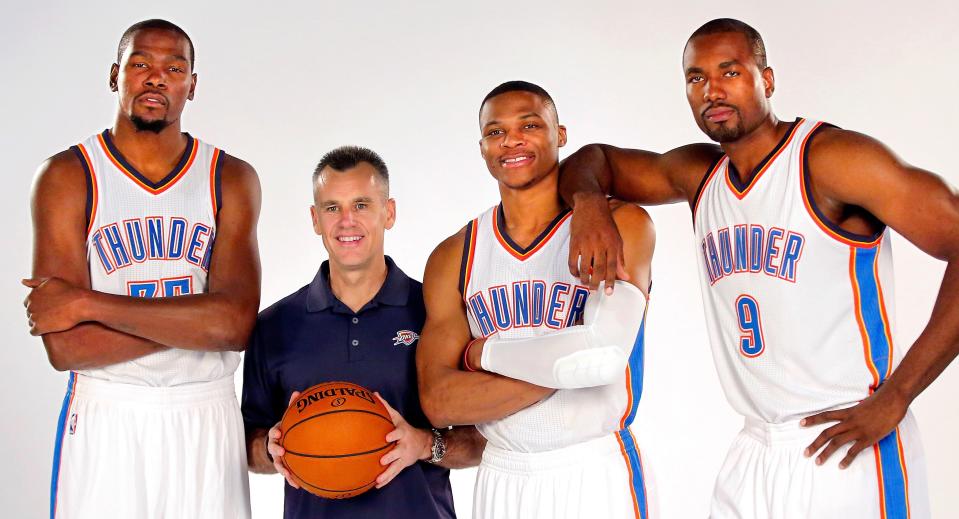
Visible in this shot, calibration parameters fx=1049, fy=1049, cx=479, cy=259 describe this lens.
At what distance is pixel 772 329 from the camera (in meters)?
2.96

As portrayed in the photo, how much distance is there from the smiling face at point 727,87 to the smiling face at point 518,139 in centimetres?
49

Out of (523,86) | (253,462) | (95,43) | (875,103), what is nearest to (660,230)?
(875,103)

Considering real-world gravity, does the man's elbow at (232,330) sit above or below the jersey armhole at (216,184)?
below

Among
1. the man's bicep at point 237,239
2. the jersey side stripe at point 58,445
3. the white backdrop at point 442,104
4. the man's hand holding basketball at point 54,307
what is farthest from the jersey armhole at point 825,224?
the white backdrop at point 442,104

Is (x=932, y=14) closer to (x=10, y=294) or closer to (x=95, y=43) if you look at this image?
(x=95, y=43)

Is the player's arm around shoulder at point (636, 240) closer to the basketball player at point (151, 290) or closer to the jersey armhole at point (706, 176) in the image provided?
the jersey armhole at point (706, 176)

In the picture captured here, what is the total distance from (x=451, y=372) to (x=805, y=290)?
105 cm

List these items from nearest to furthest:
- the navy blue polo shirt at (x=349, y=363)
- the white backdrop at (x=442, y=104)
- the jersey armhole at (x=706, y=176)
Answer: the jersey armhole at (x=706, y=176) < the navy blue polo shirt at (x=349, y=363) < the white backdrop at (x=442, y=104)

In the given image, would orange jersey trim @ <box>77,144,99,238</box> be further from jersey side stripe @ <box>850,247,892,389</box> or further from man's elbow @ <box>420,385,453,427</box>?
jersey side stripe @ <box>850,247,892,389</box>

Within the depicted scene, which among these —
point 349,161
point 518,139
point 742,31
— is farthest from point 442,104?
point 742,31

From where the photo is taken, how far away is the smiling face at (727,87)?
3.01 metres

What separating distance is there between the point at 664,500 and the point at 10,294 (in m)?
3.65

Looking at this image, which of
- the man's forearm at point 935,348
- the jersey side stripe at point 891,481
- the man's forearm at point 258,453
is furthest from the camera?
the man's forearm at point 258,453

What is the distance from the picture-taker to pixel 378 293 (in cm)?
346
